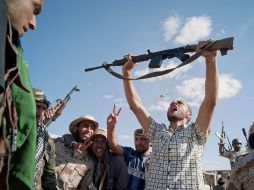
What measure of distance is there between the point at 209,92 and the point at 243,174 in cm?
138

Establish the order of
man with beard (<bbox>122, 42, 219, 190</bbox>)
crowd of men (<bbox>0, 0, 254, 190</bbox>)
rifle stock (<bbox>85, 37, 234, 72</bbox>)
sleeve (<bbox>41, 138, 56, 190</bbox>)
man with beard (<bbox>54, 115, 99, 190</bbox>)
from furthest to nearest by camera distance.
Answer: man with beard (<bbox>54, 115, 99, 190</bbox>) → sleeve (<bbox>41, 138, 56, 190</bbox>) → rifle stock (<bbox>85, 37, 234, 72</bbox>) → man with beard (<bbox>122, 42, 219, 190</bbox>) → crowd of men (<bbox>0, 0, 254, 190</bbox>)

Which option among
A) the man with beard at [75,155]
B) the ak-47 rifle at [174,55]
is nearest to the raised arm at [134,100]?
the ak-47 rifle at [174,55]

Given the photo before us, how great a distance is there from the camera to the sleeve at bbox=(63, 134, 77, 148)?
17.1 ft

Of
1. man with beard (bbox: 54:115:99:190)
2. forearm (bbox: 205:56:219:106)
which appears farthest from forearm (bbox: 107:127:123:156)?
forearm (bbox: 205:56:219:106)

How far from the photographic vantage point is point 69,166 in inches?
193

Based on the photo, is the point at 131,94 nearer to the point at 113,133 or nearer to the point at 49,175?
the point at 113,133

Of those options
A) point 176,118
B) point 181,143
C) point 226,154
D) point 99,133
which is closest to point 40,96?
point 99,133

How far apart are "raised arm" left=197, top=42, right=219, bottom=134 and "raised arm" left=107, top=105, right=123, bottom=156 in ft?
4.57

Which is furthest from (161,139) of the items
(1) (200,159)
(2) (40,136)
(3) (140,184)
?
(2) (40,136)

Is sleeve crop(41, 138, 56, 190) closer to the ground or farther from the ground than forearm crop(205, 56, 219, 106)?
closer to the ground

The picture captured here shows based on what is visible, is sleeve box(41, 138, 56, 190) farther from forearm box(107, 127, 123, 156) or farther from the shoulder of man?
the shoulder of man

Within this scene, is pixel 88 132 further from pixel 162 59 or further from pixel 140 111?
pixel 162 59

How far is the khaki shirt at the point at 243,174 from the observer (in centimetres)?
452

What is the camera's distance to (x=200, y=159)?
403cm
